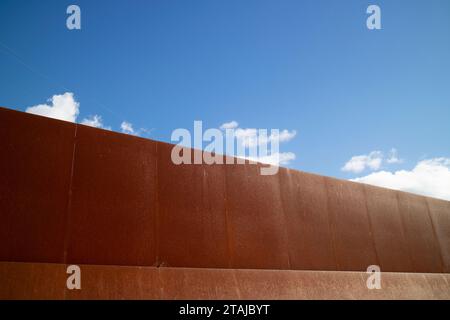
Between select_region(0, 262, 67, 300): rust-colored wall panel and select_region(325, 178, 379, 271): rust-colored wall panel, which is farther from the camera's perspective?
select_region(325, 178, 379, 271): rust-colored wall panel

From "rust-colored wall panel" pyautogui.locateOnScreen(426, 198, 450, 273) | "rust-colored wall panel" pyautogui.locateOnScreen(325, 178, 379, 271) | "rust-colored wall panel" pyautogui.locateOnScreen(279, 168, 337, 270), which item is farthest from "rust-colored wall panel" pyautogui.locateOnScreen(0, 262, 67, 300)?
"rust-colored wall panel" pyautogui.locateOnScreen(426, 198, 450, 273)

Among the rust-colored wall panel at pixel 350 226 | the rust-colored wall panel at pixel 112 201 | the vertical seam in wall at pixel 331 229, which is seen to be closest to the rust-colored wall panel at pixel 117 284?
the rust-colored wall panel at pixel 112 201

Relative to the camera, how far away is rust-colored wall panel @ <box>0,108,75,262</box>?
16.6 feet

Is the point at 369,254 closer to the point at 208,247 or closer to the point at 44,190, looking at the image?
the point at 208,247

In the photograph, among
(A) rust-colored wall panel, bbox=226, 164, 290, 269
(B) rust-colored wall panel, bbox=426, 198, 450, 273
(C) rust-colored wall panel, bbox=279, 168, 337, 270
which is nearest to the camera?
(A) rust-colored wall panel, bbox=226, 164, 290, 269

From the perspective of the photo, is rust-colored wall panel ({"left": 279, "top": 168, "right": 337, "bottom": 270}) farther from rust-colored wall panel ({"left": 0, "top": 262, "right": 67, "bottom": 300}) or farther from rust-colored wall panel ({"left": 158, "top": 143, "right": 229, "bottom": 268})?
rust-colored wall panel ({"left": 0, "top": 262, "right": 67, "bottom": 300})

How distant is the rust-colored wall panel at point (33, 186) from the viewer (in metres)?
5.05

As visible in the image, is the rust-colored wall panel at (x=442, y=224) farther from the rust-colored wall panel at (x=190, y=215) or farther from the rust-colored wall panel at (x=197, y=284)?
the rust-colored wall panel at (x=197, y=284)

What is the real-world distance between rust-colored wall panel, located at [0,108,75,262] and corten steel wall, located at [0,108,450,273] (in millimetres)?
14

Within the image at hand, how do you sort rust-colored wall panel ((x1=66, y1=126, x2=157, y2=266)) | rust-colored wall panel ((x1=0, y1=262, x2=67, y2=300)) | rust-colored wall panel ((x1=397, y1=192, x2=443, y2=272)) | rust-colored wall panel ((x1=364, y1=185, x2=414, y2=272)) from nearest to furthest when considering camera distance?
rust-colored wall panel ((x1=0, y1=262, x2=67, y2=300))
rust-colored wall panel ((x1=66, y1=126, x2=157, y2=266))
rust-colored wall panel ((x1=364, y1=185, x2=414, y2=272))
rust-colored wall panel ((x1=397, y1=192, x2=443, y2=272))

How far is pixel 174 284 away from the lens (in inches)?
229

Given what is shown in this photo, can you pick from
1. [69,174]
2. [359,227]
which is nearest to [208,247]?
[69,174]

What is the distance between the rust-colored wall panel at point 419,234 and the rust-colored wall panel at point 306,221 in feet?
11.5

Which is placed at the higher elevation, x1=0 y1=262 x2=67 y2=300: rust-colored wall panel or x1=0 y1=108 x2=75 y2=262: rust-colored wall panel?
x1=0 y1=108 x2=75 y2=262: rust-colored wall panel
